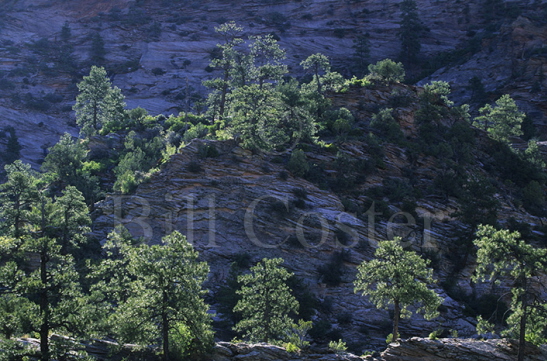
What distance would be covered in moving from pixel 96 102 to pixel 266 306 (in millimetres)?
40822

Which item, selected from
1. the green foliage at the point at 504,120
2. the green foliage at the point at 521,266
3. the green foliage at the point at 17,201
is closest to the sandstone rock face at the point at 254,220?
the green foliage at the point at 17,201

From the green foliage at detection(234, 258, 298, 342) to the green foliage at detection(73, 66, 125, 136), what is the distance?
36.6 metres

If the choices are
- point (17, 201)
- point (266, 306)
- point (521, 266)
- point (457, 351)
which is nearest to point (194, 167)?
point (17, 201)

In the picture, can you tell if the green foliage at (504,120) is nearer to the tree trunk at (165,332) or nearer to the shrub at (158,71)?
the tree trunk at (165,332)

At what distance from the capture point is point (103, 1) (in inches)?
4547

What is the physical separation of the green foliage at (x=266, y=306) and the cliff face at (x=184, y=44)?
48.0 m

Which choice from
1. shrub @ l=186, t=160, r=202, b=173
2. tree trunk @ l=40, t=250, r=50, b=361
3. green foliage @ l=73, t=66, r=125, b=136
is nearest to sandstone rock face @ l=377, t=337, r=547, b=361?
tree trunk @ l=40, t=250, r=50, b=361

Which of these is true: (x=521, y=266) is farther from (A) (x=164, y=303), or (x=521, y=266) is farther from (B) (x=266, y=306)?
(A) (x=164, y=303)

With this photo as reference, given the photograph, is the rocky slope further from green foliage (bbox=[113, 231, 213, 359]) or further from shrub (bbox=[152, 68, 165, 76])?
shrub (bbox=[152, 68, 165, 76])

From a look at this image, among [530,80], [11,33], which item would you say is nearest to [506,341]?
[530,80]

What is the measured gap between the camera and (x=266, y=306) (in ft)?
96.6

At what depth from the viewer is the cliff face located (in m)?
79.4

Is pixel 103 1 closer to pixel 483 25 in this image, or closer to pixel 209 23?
pixel 209 23

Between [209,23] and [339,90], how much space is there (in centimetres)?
5733
